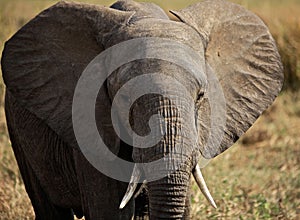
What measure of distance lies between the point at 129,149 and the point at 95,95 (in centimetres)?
31

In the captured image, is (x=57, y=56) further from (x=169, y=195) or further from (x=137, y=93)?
(x=169, y=195)

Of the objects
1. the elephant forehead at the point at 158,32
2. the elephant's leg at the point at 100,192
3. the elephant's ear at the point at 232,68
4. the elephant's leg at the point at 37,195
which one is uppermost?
the elephant forehead at the point at 158,32

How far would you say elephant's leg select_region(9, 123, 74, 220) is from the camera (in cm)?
543

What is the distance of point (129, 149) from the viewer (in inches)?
176

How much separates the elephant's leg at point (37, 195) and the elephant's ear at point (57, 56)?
2.42 feet

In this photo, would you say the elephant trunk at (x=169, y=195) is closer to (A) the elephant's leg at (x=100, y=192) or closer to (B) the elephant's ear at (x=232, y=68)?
(B) the elephant's ear at (x=232, y=68)

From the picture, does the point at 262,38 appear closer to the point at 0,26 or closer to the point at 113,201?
the point at 113,201

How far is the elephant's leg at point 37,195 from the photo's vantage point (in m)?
5.43

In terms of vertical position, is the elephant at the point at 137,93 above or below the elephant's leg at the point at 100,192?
above

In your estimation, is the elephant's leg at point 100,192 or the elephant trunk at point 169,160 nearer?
the elephant trunk at point 169,160

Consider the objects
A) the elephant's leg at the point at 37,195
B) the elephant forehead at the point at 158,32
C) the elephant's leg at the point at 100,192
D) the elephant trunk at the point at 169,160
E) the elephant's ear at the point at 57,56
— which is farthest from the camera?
the elephant's leg at the point at 37,195

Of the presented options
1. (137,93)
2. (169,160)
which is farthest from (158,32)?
(169,160)

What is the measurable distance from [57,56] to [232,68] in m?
0.88

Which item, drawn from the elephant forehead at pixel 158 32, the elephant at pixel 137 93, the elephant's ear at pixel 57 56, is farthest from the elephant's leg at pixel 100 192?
the elephant forehead at pixel 158 32
